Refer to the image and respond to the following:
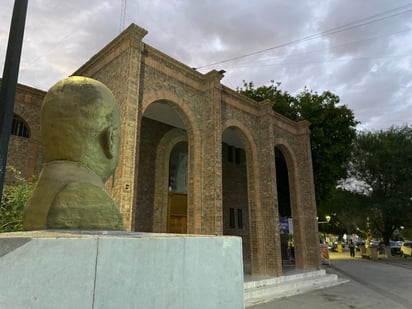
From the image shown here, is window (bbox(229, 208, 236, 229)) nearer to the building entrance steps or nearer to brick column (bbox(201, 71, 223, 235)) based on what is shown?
the building entrance steps

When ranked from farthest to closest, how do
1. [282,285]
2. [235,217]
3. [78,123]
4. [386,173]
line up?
[386,173] → [235,217] → [282,285] → [78,123]

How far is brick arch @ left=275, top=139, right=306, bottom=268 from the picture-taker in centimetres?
1462

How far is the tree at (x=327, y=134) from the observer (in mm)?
17203

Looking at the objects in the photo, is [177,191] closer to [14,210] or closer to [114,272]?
[14,210]

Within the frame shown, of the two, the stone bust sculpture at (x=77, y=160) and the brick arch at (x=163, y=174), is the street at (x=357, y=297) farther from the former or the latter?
the stone bust sculpture at (x=77, y=160)

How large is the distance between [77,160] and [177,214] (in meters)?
10.5

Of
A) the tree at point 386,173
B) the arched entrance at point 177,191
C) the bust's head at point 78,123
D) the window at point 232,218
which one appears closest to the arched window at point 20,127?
the arched entrance at point 177,191

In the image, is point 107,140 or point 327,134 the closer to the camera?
point 107,140

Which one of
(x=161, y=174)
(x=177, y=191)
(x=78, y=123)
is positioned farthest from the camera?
(x=177, y=191)

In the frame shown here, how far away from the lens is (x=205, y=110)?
1103 centimetres

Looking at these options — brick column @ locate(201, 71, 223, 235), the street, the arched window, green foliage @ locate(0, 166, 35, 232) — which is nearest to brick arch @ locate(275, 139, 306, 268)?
the street

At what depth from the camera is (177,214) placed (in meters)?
13.3

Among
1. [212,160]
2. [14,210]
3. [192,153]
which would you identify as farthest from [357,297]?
[14,210]

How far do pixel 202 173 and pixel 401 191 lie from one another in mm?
21766
